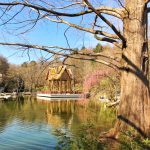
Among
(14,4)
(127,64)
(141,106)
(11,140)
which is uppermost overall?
(14,4)

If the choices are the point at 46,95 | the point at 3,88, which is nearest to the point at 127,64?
the point at 46,95

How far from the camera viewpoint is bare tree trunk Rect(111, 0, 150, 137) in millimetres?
8875

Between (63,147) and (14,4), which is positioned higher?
(14,4)

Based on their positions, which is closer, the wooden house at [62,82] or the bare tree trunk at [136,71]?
the bare tree trunk at [136,71]

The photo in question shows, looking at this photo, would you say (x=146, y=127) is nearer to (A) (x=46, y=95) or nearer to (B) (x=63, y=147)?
(B) (x=63, y=147)

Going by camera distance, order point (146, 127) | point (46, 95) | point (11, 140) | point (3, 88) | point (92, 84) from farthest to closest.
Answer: point (3, 88) → point (46, 95) → point (92, 84) → point (11, 140) → point (146, 127)

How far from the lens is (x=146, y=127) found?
8.93 meters

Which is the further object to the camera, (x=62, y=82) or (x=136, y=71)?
(x=62, y=82)

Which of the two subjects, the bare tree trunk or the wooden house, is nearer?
the bare tree trunk

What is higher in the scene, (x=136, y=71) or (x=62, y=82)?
(x=62, y=82)

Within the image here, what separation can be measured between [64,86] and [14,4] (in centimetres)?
4580

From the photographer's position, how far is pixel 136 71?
8891 mm

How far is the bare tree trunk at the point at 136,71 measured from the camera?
8.88 metres

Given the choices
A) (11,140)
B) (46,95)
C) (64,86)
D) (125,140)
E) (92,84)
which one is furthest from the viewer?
(64,86)
